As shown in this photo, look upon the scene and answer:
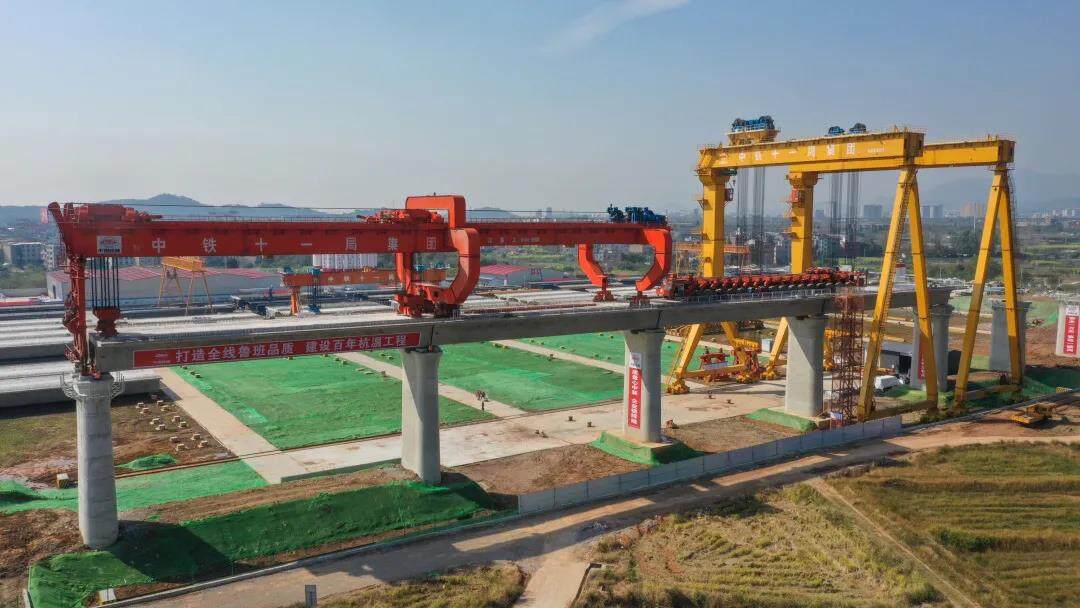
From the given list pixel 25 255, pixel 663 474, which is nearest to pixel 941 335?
pixel 663 474

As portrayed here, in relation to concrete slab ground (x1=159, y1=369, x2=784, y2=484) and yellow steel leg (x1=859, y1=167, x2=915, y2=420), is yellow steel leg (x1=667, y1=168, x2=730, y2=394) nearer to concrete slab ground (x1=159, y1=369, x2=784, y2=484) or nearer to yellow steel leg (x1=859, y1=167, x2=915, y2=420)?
concrete slab ground (x1=159, y1=369, x2=784, y2=484)

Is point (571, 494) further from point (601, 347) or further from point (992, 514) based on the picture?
point (601, 347)

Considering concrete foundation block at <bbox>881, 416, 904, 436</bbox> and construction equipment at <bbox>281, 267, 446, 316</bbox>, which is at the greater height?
construction equipment at <bbox>281, 267, 446, 316</bbox>

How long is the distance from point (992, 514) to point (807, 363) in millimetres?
15752

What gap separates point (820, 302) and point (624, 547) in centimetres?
2443

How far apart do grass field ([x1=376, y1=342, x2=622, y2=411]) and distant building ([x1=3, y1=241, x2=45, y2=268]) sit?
159 m

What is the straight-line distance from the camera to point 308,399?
52.2 metres

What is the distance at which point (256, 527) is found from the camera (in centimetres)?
2898

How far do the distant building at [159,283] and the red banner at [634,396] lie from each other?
7425 cm

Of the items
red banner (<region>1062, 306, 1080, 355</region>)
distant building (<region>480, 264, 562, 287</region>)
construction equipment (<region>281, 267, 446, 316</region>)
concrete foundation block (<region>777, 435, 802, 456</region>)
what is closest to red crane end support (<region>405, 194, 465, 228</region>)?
construction equipment (<region>281, 267, 446, 316</region>)

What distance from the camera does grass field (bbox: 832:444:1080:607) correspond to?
27.3 metres

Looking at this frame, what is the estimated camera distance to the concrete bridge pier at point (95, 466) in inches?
1077

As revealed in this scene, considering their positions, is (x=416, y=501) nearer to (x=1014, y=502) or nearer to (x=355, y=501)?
(x=355, y=501)

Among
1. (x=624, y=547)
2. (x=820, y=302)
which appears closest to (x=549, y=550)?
(x=624, y=547)
